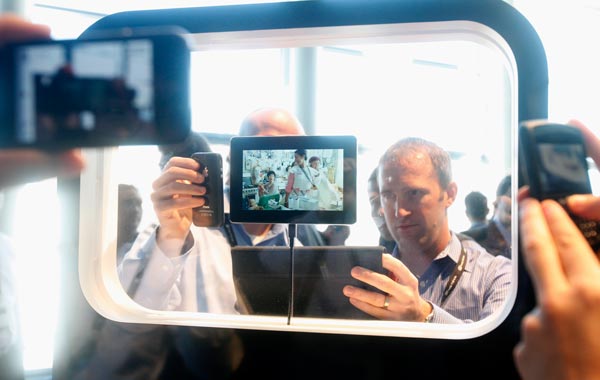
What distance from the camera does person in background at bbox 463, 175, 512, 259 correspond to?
41.7 inches

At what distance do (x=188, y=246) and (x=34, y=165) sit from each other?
0.76 m

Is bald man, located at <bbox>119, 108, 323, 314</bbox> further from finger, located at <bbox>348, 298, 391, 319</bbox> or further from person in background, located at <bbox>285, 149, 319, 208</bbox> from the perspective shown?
finger, located at <bbox>348, 298, 391, 319</bbox>

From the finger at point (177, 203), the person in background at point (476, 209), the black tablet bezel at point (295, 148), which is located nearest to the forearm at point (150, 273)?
the finger at point (177, 203)

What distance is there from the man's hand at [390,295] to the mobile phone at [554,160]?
1.14 ft

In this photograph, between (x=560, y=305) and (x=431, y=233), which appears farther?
(x=431, y=233)

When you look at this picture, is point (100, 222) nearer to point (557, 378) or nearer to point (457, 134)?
point (557, 378)

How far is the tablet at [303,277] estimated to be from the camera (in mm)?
779

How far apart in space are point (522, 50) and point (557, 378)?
0.50 m

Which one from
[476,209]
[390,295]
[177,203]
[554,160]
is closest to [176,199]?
[177,203]

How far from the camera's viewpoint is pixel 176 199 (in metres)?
0.95

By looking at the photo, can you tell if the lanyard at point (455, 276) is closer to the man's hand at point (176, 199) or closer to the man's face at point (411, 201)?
the man's face at point (411, 201)

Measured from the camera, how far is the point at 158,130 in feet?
1.45

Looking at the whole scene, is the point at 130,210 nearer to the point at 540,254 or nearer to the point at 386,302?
the point at 386,302

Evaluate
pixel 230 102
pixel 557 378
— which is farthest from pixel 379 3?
pixel 230 102
